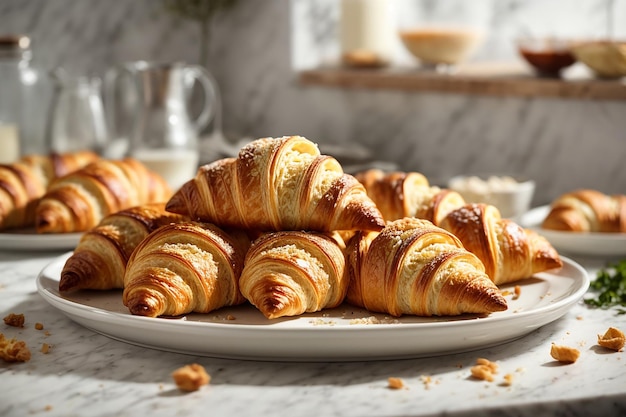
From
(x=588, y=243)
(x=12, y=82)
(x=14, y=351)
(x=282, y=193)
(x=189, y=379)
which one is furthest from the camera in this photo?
(x=12, y=82)

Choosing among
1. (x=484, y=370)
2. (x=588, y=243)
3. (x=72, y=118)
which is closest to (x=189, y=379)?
(x=484, y=370)

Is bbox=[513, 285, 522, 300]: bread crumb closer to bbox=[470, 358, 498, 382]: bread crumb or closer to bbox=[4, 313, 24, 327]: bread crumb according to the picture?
bbox=[470, 358, 498, 382]: bread crumb

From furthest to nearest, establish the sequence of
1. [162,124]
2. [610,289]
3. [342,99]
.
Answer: [342,99] → [162,124] → [610,289]

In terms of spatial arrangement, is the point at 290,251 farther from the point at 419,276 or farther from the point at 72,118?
the point at 72,118

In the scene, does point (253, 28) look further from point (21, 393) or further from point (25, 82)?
point (21, 393)

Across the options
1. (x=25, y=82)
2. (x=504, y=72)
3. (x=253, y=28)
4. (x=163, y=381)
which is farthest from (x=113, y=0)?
(x=163, y=381)

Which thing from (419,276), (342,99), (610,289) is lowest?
(610,289)

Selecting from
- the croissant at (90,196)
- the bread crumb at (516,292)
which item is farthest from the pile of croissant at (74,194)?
the bread crumb at (516,292)
